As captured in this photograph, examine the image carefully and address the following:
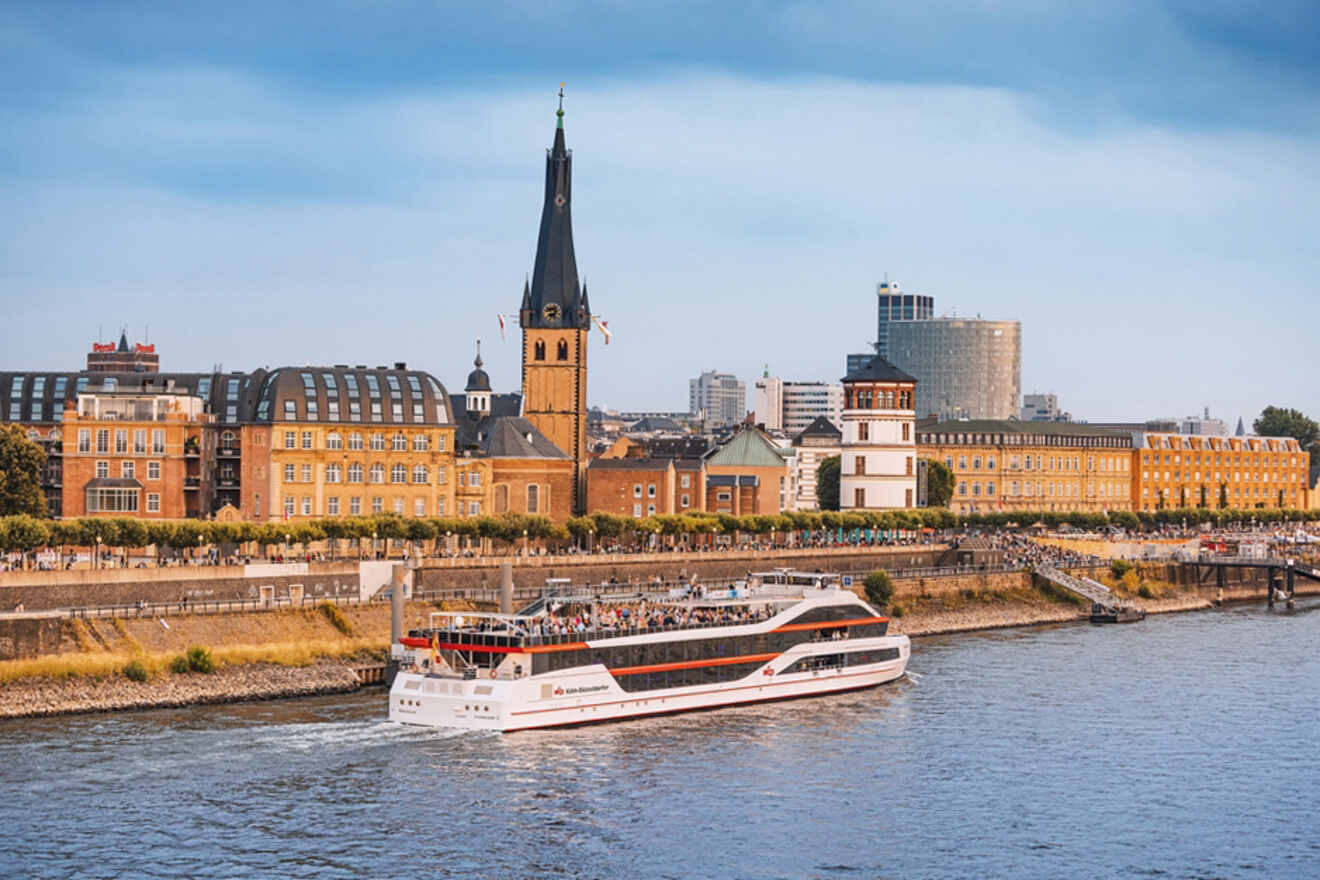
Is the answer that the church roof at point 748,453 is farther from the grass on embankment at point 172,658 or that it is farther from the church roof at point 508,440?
the grass on embankment at point 172,658

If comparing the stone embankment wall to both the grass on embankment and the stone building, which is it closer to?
the grass on embankment

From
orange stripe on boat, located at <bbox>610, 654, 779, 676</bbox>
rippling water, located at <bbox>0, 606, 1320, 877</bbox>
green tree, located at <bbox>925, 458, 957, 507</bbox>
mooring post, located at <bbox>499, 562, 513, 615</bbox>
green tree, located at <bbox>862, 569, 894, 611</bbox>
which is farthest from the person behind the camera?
green tree, located at <bbox>925, 458, 957, 507</bbox>

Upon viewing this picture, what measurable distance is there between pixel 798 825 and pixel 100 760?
23.1 metres

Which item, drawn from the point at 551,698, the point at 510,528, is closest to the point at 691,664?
the point at 551,698

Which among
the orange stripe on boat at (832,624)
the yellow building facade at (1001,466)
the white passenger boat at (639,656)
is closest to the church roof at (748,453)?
the yellow building facade at (1001,466)

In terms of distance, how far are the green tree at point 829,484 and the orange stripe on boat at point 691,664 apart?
313 feet

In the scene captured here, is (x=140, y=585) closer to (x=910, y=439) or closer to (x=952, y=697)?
(x=952, y=697)

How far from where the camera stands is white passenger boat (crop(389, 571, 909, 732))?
245 feet

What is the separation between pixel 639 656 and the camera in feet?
261

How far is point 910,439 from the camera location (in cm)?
15188

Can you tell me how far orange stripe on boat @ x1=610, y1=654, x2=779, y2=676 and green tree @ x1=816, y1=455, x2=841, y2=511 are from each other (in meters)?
95.3

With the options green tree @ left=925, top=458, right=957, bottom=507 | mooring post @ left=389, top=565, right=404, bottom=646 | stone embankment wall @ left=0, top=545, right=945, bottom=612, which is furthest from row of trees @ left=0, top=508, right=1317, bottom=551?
green tree @ left=925, top=458, right=957, bottom=507

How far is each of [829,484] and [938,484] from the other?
33.5 ft

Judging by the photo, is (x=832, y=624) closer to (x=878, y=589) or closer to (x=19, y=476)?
(x=878, y=589)
